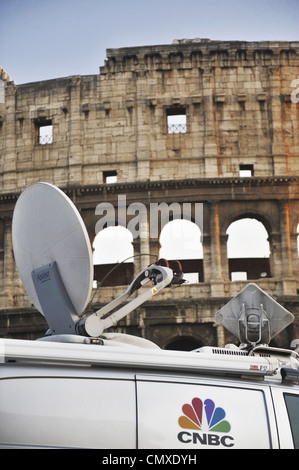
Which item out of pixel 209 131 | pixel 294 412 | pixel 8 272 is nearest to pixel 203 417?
pixel 294 412

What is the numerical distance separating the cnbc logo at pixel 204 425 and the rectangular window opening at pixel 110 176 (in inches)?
1035

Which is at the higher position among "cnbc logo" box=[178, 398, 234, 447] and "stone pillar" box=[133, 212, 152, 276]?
"stone pillar" box=[133, 212, 152, 276]

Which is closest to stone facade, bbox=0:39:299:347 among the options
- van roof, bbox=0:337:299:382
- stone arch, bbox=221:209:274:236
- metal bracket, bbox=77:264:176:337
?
stone arch, bbox=221:209:274:236

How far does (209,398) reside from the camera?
501cm

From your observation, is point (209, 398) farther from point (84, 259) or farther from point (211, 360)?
point (84, 259)

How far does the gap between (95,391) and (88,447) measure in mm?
384

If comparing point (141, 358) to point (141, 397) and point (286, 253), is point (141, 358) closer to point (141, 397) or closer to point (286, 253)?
point (141, 397)

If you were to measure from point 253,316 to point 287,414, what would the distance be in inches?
117

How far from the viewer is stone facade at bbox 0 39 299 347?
97.0 ft

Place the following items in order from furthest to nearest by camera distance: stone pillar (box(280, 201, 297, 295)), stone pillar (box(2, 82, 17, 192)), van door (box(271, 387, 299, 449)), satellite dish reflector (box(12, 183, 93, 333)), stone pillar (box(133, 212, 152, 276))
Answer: stone pillar (box(2, 82, 17, 192)) → stone pillar (box(133, 212, 152, 276)) → stone pillar (box(280, 201, 297, 295)) → satellite dish reflector (box(12, 183, 93, 333)) → van door (box(271, 387, 299, 449))

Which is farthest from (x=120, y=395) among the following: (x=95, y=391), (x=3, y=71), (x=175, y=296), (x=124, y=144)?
(x=3, y=71)

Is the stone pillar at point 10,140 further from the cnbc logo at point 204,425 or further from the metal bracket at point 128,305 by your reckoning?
the cnbc logo at point 204,425

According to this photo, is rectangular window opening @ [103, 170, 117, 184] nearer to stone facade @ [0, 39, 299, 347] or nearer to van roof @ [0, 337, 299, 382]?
stone facade @ [0, 39, 299, 347]

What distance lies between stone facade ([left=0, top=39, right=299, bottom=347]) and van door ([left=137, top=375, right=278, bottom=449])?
23489mm
